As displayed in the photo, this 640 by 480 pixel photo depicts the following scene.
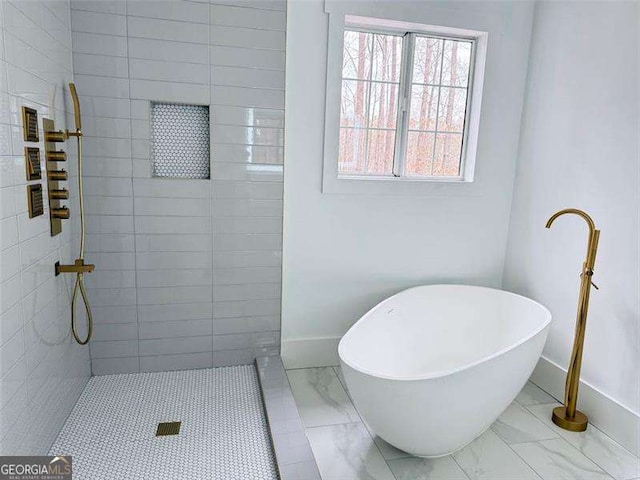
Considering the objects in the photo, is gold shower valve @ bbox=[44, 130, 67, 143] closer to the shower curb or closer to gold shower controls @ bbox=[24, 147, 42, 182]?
gold shower controls @ bbox=[24, 147, 42, 182]

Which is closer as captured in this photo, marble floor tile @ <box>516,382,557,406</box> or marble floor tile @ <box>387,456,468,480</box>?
marble floor tile @ <box>387,456,468,480</box>

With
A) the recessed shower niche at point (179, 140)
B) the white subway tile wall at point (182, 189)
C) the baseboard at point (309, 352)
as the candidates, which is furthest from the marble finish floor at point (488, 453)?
the recessed shower niche at point (179, 140)

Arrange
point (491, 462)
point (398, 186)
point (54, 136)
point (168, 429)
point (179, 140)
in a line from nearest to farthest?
point (54, 136)
point (491, 462)
point (168, 429)
point (179, 140)
point (398, 186)

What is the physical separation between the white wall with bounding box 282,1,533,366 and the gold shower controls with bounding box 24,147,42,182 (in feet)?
4.50

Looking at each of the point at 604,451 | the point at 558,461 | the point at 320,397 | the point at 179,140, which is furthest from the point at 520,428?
the point at 179,140

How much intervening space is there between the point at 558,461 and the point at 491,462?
339 mm

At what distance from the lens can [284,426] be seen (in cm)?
232

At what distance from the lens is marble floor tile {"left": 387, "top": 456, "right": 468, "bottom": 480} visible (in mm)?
2094

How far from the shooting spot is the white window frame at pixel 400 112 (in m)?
2.85

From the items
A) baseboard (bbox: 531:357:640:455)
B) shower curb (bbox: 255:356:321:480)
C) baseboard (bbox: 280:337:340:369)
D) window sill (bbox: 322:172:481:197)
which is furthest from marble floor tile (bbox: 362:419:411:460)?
window sill (bbox: 322:172:481:197)

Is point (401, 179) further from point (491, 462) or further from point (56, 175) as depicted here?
point (56, 175)

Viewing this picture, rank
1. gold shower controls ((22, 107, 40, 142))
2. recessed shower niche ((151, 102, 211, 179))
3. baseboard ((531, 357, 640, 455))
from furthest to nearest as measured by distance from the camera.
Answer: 1. recessed shower niche ((151, 102, 211, 179))
2. baseboard ((531, 357, 640, 455))
3. gold shower controls ((22, 107, 40, 142))

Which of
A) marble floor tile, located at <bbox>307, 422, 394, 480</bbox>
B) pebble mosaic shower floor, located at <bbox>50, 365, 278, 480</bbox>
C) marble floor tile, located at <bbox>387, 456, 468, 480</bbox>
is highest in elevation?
pebble mosaic shower floor, located at <bbox>50, 365, 278, 480</bbox>

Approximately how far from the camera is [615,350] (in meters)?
2.48
